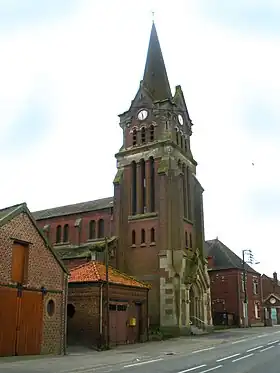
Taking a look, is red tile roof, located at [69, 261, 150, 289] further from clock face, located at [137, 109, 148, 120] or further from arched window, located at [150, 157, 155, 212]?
clock face, located at [137, 109, 148, 120]

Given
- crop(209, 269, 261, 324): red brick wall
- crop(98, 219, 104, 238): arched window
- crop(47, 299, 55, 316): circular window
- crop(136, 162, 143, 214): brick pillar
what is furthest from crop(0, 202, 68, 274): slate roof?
crop(209, 269, 261, 324): red brick wall

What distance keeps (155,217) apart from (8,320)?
25.1 m

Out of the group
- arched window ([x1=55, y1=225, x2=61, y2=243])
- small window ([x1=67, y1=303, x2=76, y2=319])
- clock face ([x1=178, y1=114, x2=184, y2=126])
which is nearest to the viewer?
small window ([x1=67, y1=303, x2=76, y2=319])

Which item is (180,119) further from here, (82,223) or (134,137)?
(82,223)

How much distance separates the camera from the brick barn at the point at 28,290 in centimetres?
2194

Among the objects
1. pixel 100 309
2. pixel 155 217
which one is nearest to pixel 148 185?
pixel 155 217

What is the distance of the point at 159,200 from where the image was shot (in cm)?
4547

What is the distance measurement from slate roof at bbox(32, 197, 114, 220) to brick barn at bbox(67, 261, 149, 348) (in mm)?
17640

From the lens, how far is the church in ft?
142

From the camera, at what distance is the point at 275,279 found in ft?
279

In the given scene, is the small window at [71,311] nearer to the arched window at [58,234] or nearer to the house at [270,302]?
the arched window at [58,234]

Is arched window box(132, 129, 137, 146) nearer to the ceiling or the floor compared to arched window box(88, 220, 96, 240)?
nearer to the ceiling

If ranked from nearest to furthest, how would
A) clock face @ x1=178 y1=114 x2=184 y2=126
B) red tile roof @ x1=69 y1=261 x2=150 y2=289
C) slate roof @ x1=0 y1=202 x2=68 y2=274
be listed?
1. slate roof @ x1=0 y1=202 x2=68 y2=274
2. red tile roof @ x1=69 y1=261 x2=150 y2=289
3. clock face @ x1=178 y1=114 x2=184 y2=126

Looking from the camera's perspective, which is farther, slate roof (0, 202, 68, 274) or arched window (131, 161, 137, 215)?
arched window (131, 161, 137, 215)
